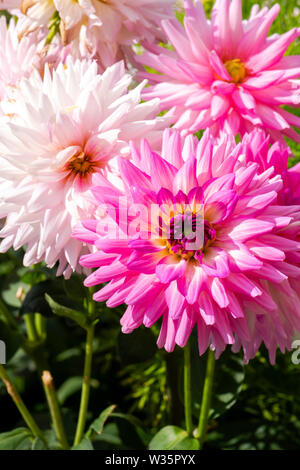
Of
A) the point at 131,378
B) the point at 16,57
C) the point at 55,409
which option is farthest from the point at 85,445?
the point at 16,57

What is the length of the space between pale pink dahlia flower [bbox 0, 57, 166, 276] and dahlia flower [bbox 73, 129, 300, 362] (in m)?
0.02

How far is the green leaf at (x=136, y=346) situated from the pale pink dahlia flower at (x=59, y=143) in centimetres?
15

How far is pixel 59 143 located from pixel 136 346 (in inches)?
7.9

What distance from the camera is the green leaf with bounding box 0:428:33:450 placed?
1.50 feet

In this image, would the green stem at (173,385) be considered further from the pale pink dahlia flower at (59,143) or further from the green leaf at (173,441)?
the pale pink dahlia flower at (59,143)

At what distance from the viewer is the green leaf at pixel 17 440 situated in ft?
1.50

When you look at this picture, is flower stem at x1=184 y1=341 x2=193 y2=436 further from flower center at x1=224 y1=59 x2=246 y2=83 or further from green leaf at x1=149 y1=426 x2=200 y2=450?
flower center at x1=224 y1=59 x2=246 y2=83

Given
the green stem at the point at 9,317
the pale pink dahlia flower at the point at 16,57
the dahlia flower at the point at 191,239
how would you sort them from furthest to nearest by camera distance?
the green stem at the point at 9,317 < the pale pink dahlia flower at the point at 16,57 < the dahlia flower at the point at 191,239

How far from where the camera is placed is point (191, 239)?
31 cm

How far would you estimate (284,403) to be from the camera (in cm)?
59

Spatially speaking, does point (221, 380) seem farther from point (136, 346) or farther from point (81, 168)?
point (81, 168)

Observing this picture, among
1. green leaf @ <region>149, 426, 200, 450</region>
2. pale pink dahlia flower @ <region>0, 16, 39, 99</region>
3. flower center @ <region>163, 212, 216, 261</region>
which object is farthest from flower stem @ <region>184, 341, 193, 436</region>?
pale pink dahlia flower @ <region>0, 16, 39, 99</region>

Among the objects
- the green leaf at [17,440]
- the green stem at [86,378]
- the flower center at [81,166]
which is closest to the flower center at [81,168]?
the flower center at [81,166]
